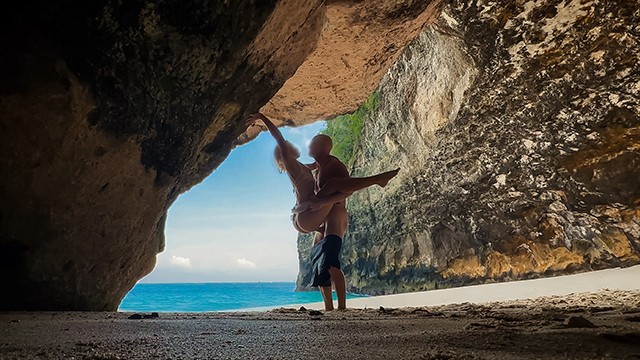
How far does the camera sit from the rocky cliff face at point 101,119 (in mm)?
1799

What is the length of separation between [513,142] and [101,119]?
6.03 m

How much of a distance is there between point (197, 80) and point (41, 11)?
2.74 feet

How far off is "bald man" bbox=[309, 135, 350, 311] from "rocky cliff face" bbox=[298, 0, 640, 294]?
2.67 meters

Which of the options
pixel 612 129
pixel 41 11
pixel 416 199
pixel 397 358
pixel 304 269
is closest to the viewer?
pixel 397 358

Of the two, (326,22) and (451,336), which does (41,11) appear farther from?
(326,22)

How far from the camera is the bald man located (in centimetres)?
351

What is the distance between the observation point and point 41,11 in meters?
1.78

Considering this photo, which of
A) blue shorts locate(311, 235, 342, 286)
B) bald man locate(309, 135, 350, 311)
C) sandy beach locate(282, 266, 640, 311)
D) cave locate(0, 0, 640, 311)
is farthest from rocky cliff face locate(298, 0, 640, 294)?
blue shorts locate(311, 235, 342, 286)

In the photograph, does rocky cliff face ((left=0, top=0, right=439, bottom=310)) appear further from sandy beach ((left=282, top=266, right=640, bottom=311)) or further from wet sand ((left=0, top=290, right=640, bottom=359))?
sandy beach ((left=282, top=266, right=640, bottom=311))

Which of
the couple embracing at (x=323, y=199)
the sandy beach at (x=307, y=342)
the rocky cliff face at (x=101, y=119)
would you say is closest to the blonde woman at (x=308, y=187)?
the couple embracing at (x=323, y=199)

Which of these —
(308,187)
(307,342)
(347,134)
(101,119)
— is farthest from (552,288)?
(347,134)

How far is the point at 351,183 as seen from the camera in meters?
3.45

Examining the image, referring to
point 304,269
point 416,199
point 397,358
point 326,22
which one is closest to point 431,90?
point 416,199

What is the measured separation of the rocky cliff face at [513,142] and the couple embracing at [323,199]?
272 centimetres
